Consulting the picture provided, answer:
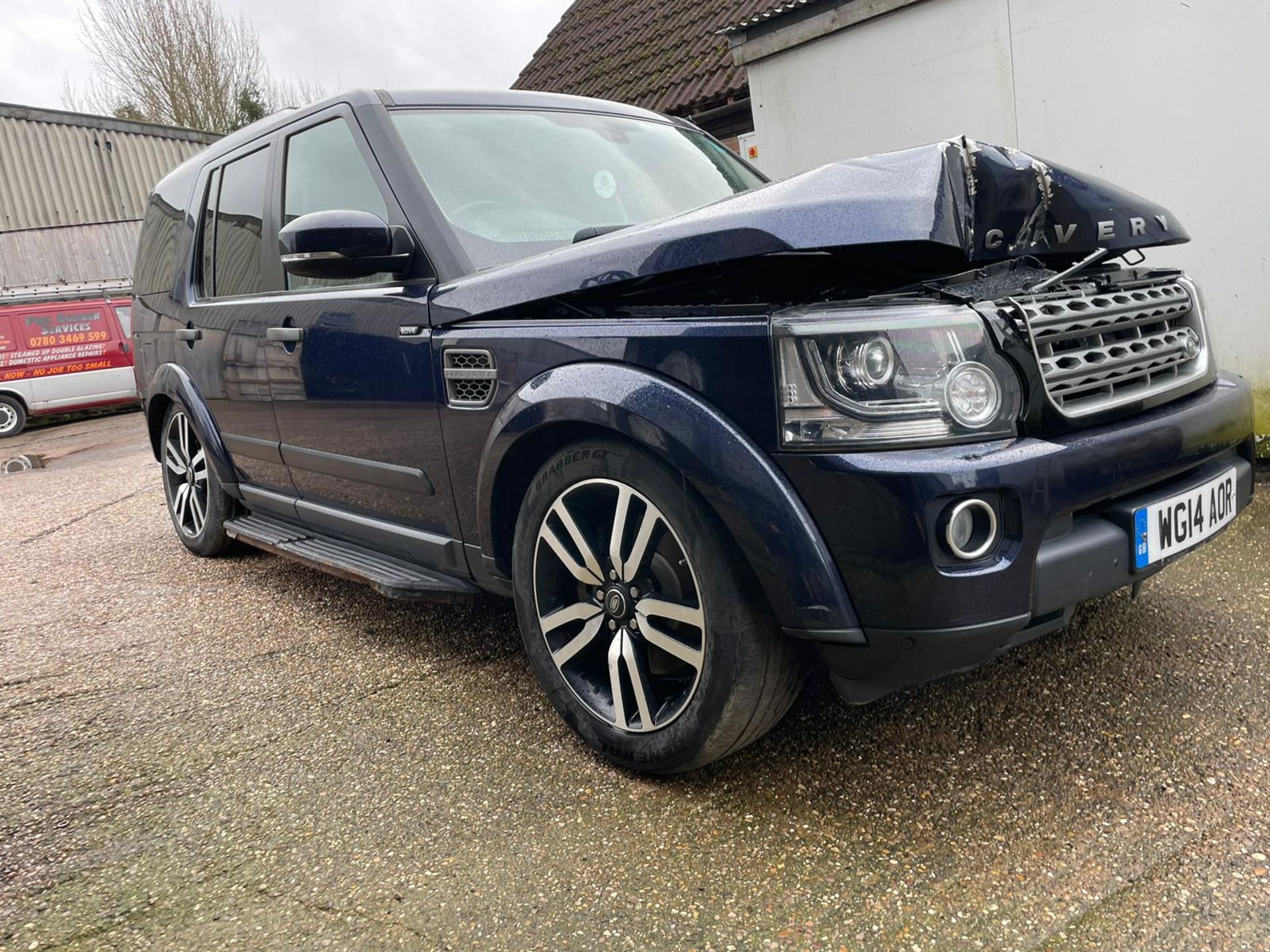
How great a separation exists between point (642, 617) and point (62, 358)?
14.6m

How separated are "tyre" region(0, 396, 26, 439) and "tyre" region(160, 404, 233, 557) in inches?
433

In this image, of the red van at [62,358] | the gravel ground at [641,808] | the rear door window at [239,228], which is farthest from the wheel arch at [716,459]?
the red van at [62,358]

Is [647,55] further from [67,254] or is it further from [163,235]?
[67,254]

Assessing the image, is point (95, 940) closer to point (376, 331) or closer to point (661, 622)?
point (661, 622)

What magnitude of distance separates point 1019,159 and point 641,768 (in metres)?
1.64

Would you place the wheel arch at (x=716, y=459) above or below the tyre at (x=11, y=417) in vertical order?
above

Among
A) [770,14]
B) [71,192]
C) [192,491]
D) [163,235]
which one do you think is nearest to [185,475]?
[192,491]

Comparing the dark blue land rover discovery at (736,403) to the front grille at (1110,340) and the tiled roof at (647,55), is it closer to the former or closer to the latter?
the front grille at (1110,340)

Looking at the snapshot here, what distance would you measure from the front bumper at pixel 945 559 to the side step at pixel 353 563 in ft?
4.25

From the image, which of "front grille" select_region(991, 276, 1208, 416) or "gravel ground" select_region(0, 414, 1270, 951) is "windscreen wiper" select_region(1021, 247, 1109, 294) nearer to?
"front grille" select_region(991, 276, 1208, 416)

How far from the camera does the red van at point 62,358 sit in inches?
528

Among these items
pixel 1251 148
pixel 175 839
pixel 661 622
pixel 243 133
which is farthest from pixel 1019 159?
pixel 1251 148

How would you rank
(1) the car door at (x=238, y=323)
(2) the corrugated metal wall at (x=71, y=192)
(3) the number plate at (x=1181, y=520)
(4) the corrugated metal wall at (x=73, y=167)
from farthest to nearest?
(4) the corrugated metal wall at (x=73, y=167), (2) the corrugated metal wall at (x=71, y=192), (1) the car door at (x=238, y=323), (3) the number plate at (x=1181, y=520)

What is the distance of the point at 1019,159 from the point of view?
2102 millimetres
